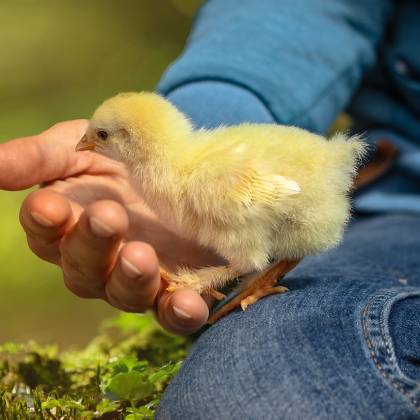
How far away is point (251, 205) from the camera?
2.65 ft

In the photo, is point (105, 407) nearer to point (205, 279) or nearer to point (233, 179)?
point (205, 279)

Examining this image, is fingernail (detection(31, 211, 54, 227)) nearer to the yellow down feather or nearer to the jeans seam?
the yellow down feather

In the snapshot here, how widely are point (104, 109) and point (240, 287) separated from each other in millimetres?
314

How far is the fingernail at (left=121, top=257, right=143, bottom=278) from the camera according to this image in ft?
2.52

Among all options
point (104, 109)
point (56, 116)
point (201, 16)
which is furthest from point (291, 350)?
point (56, 116)

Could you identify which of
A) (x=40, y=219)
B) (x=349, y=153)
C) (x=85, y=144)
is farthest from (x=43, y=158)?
(x=349, y=153)

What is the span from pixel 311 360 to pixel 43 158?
1.50ft

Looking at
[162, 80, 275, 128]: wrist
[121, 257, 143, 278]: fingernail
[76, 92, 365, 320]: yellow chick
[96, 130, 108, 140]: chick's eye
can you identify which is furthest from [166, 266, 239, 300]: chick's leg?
[162, 80, 275, 128]: wrist

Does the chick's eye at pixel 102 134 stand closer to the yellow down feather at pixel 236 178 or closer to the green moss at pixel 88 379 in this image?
the yellow down feather at pixel 236 178

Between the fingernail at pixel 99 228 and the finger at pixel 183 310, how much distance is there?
0.14 metres

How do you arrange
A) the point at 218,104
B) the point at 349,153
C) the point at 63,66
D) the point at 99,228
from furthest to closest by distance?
1. the point at 63,66
2. the point at 218,104
3. the point at 349,153
4. the point at 99,228

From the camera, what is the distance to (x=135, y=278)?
785mm

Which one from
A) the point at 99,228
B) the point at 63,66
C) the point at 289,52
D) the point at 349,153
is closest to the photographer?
the point at 99,228

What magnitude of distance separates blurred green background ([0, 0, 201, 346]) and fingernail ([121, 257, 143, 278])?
2.46ft
